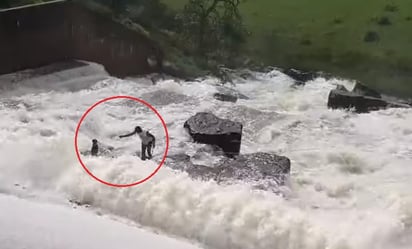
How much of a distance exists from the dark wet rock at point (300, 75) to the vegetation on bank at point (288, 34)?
0.30 ft

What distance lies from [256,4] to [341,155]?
3.58 m

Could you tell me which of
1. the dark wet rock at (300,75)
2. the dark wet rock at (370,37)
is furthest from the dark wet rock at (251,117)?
the dark wet rock at (370,37)

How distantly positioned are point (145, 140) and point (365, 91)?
2.69 meters

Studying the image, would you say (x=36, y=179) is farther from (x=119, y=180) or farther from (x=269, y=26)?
(x=269, y=26)

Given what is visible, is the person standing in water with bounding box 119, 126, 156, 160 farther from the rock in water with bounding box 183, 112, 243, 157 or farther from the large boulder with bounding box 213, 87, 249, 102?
the large boulder with bounding box 213, 87, 249, 102

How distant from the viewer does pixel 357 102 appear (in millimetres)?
7504

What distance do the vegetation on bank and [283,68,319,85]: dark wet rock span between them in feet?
0.30

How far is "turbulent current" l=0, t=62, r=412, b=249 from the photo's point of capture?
5.09 meters

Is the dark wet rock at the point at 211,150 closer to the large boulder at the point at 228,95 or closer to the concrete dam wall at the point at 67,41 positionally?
the large boulder at the point at 228,95

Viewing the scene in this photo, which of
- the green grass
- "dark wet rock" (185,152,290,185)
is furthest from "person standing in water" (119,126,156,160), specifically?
the green grass

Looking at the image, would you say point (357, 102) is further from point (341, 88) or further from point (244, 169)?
point (244, 169)

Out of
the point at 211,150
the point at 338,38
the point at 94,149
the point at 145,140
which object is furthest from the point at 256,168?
the point at 338,38

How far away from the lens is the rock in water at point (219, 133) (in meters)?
6.44

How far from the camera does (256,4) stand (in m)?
9.45
